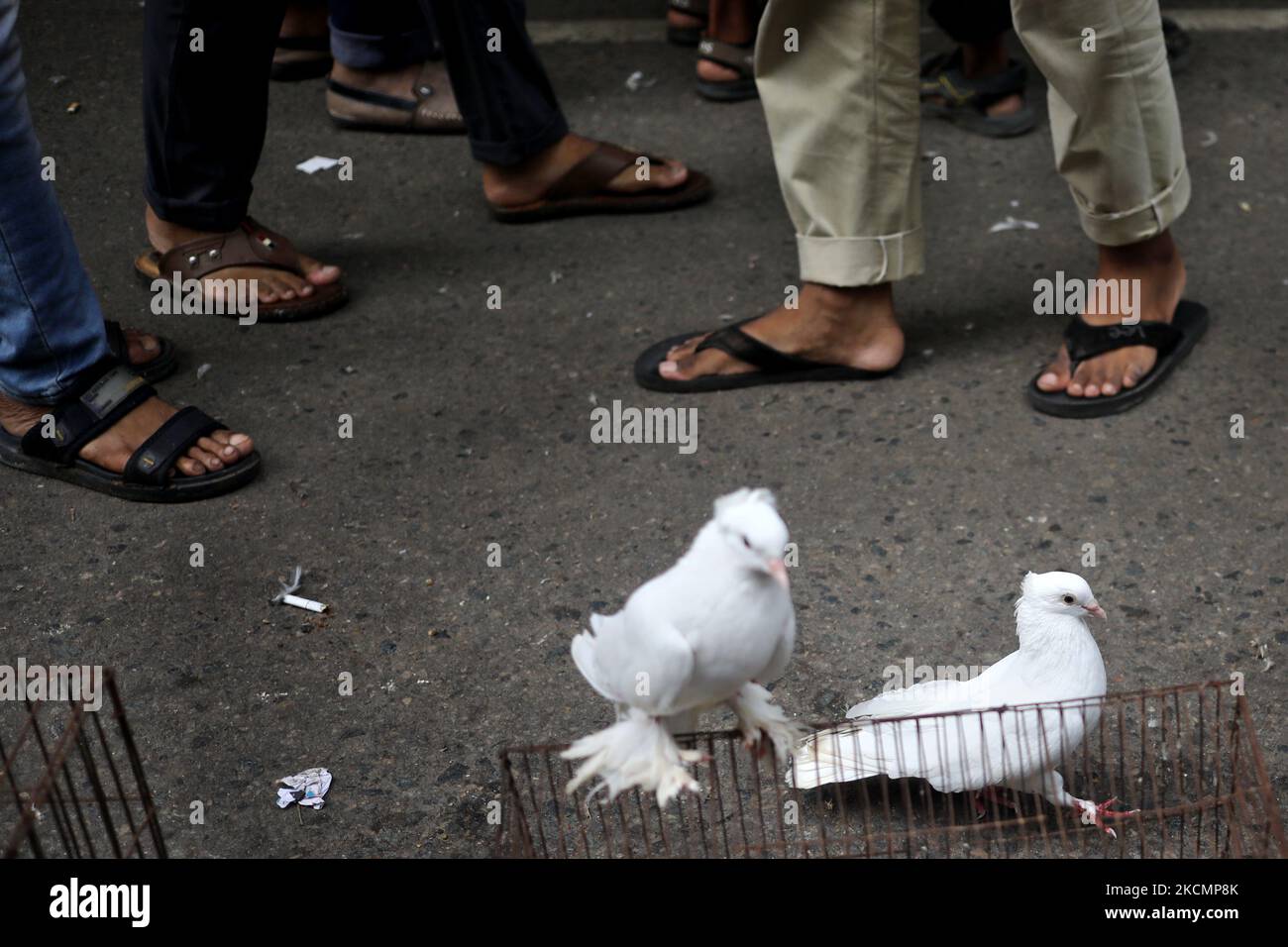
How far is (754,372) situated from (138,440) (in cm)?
153

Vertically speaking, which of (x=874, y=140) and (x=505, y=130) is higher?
(x=874, y=140)

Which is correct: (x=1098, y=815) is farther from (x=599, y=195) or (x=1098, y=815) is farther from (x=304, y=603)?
(x=599, y=195)

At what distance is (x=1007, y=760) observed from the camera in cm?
236

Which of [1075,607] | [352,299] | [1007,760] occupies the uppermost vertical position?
[1075,607]

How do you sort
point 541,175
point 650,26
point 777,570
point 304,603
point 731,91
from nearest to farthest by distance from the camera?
point 777,570 → point 304,603 → point 541,175 → point 731,91 → point 650,26

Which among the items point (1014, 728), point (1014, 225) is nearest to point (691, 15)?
point (1014, 225)

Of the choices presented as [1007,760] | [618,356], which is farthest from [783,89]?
[1007,760]

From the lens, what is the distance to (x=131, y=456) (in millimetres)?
3312

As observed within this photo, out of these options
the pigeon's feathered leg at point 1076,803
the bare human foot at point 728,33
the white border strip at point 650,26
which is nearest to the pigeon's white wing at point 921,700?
the pigeon's feathered leg at point 1076,803

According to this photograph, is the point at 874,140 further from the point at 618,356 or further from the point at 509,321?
the point at 509,321

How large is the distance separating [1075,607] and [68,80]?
450 cm

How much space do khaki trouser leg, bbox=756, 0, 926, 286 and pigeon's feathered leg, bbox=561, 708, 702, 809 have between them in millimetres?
1765

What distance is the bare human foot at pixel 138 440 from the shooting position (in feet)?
10.9

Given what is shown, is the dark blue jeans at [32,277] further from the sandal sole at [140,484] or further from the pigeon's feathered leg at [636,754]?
the pigeon's feathered leg at [636,754]
